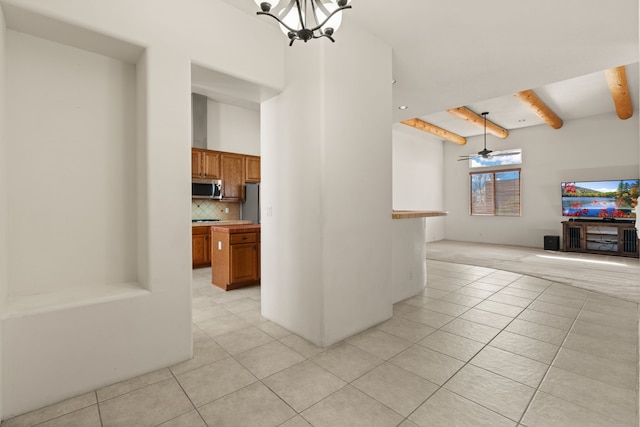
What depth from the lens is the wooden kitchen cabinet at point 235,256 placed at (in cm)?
430

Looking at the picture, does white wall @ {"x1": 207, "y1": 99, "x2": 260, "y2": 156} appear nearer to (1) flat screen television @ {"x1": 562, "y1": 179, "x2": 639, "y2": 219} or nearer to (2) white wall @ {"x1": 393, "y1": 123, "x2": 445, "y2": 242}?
(2) white wall @ {"x1": 393, "y1": 123, "x2": 445, "y2": 242}

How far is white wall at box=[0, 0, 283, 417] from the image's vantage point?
1858mm

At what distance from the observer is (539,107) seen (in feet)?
21.0

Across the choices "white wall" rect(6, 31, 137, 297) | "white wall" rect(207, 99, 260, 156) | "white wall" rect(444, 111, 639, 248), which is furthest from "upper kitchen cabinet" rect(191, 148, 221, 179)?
"white wall" rect(444, 111, 639, 248)

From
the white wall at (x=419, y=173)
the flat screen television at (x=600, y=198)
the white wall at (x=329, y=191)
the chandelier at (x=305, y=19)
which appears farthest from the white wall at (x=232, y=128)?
the flat screen television at (x=600, y=198)

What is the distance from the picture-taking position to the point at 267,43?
9.18ft

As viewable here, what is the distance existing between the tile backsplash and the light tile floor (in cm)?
331

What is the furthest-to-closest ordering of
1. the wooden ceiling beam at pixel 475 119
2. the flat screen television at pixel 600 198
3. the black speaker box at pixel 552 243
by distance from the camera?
1. the black speaker box at pixel 552 243
2. the flat screen television at pixel 600 198
3. the wooden ceiling beam at pixel 475 119

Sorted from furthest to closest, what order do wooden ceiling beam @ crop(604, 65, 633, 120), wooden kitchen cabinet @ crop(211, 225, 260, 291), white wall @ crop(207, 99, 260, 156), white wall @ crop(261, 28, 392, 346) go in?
white wall @ crop(207, 99, 260, 156) → wooden ceiling beam @ crop(604, 65, 633, 120) → wooden kitchen cabinet @ crop(211, 225, 260, 291) → white wall @ crop(261, 28, 392, 346)

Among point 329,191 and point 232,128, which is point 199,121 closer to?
point 232,128

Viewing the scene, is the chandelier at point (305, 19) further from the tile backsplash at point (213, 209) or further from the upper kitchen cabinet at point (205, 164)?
the tile backsplash at point (213, 209)

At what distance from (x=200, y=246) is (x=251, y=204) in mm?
1351

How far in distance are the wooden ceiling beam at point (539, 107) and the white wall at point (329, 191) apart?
4.09m

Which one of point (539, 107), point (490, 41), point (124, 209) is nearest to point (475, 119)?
point (539, 107)
